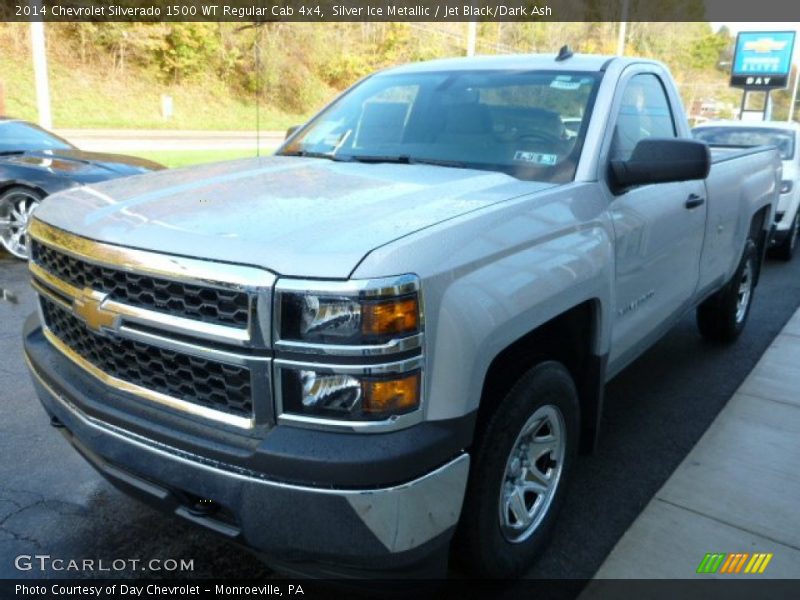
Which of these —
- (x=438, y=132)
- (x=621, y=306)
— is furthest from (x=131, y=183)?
(x=621, y=306)

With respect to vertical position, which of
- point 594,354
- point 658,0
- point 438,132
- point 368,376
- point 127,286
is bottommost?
point 594,354

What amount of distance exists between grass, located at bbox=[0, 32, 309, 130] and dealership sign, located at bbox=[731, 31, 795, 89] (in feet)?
60.7

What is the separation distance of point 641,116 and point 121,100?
34397mm

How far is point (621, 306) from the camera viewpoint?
3049 mm

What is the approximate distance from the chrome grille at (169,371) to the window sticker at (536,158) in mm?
1620

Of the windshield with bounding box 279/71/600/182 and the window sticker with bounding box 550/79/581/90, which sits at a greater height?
the window sticker with bounding box 550/79/581/90

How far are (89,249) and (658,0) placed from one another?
7157cm

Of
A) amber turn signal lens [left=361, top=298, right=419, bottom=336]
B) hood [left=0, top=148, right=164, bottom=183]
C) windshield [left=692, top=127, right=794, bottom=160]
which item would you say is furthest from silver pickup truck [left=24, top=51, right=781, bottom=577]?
windshield [left=692, top=127, right=794, bottom=160]

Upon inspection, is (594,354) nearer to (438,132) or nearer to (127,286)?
(438,132)

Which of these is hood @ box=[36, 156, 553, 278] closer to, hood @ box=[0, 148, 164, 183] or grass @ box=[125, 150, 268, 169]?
hood @ box=[0, 148, 164, 183]

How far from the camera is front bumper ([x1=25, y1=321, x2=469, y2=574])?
72.9 inches

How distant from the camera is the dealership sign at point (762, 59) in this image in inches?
1011

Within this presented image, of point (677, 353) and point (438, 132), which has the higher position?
point (438, 132)

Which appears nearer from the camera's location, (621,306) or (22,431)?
(621,306)
